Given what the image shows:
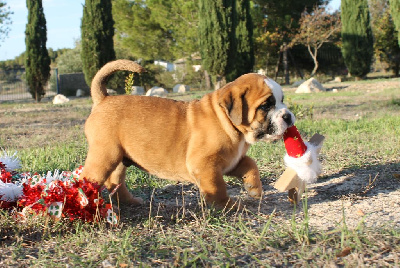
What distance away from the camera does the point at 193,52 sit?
2831cm

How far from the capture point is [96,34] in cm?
1866

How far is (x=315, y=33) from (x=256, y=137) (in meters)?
25.2

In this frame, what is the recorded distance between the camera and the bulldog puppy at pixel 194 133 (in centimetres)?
331

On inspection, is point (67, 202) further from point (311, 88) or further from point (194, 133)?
point (311, 88)

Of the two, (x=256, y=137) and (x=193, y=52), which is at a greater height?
(x=193, y=52)

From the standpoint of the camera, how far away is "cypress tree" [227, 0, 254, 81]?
20.3 m

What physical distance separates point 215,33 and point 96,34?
5227 mm

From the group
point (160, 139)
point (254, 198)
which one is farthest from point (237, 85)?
point (254, 198)

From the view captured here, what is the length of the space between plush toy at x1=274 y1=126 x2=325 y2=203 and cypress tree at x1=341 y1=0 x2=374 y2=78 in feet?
81.2

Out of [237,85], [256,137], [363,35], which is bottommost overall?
[256,137]

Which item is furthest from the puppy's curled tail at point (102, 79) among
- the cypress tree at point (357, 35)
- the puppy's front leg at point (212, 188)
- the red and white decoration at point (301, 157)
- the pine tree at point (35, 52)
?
the cypress tree at point (357, 35)

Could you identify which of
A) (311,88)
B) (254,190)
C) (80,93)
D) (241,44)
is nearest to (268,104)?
(254,190)

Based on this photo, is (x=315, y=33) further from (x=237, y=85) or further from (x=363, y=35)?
(x=237, y=85)

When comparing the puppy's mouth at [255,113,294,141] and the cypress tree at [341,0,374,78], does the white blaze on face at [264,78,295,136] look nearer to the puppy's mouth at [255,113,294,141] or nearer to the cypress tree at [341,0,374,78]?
the puppy's mouth at [255,113,294,141]
